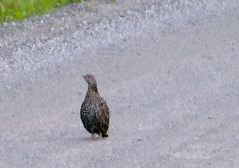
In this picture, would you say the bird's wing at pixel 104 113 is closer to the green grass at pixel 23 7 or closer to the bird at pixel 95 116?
the bird at pixel 95 116

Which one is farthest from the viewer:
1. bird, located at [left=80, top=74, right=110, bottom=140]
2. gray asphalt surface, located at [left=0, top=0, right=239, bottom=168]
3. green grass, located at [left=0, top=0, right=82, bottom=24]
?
green grass, located at [left=0, top=0, right=82, bottom=24]

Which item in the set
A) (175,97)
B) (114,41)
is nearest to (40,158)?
(175,97)

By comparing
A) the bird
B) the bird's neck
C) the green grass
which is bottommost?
the bird

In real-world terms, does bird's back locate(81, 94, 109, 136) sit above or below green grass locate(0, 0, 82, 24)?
below

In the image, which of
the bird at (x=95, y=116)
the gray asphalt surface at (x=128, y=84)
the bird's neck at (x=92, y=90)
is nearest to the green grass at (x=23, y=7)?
the gray asphalt surface at (x=128, y=84)

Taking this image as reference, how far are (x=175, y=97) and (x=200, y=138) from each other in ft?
4.52

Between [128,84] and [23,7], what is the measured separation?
11.8ft

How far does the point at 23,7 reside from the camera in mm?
14188

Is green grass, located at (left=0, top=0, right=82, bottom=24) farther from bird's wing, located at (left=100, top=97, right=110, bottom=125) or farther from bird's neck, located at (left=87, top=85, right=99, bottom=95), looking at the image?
bird's wing, located at (left=100, top=97, right=110, bottom=125)

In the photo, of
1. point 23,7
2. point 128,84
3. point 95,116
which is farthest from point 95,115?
point 23,7

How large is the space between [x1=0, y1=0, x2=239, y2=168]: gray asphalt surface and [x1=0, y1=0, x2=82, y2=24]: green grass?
0.84ft

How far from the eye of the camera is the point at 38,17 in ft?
45.6

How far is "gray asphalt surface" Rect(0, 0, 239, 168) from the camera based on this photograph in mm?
8828

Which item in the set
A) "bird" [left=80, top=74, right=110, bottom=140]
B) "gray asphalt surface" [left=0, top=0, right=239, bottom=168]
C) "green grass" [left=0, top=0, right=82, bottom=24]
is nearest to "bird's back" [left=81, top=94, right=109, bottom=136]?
"bird" [left=80, top=74, right=110, bottom=140]
